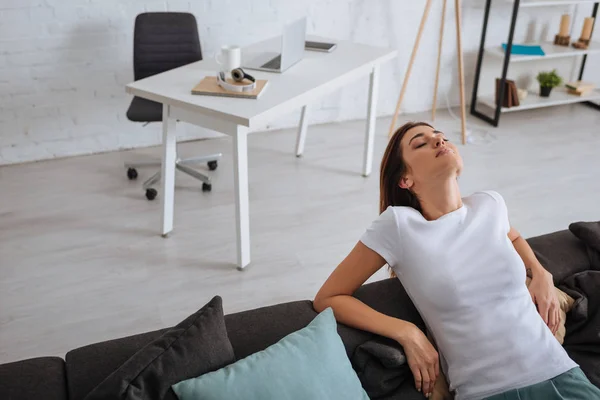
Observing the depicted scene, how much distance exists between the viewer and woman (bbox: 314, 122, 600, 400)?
5.32ft

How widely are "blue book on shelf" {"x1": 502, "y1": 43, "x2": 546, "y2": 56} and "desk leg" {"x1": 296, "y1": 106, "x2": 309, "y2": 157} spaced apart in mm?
1589

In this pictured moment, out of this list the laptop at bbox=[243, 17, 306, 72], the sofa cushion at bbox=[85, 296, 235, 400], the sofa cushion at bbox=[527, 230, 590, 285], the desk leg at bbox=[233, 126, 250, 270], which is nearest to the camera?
the sofa cushion at bbox=[85, 296, 235, 400]

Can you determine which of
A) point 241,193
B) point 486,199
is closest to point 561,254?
point 486,199

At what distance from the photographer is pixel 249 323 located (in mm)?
1689

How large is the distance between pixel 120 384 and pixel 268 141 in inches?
117

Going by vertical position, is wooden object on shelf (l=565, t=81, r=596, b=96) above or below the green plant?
below

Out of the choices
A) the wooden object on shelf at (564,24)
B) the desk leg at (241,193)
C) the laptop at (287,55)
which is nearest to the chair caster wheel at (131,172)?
the laptop at (287,55)

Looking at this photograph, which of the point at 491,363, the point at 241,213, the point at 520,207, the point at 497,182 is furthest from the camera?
the point at 497,182

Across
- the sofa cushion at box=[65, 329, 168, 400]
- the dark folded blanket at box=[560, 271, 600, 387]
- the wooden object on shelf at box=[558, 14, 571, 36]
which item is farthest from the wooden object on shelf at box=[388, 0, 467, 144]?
the sofa cushion at box=[65, 329, 168, 400]

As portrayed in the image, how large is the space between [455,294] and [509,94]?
317cm

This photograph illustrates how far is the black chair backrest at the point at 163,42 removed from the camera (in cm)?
347

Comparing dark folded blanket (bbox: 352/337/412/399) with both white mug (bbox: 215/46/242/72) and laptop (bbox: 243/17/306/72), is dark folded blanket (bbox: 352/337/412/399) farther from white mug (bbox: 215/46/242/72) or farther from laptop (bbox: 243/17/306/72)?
laptop (bbox: 243/17/306/72)

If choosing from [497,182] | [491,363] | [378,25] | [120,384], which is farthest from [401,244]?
[378,25]

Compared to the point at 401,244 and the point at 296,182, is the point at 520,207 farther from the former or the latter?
the point at 401,244
